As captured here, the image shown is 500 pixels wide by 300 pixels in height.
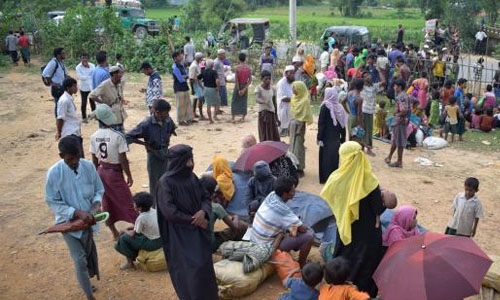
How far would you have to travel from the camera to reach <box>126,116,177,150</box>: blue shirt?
234 inches

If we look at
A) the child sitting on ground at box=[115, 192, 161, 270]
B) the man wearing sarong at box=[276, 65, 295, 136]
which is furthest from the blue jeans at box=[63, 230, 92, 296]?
the man wearing sarong at box=[276, 65, 295, 136]

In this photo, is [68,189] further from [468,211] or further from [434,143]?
[434,143]

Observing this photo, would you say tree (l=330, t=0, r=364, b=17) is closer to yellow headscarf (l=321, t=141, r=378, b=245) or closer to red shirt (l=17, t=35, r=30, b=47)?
red shirt (l=17, t=35, r=30, b=47)

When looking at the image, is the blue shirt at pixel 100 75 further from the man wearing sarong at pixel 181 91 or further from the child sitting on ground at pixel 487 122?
the child sitting on ground at pixel 487 122

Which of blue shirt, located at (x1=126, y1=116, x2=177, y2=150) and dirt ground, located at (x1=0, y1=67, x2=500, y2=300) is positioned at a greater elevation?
blue shirt, located at (x1=126, y1=116, x2=177, y2=150)

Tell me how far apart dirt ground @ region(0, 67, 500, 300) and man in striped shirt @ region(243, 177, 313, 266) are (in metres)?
0.42

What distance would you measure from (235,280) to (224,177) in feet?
5.87

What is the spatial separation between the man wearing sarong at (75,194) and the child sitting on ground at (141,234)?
1.96ft

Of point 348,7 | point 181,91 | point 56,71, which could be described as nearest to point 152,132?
point 56,71

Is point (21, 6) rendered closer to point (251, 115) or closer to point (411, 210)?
point (251, 115)

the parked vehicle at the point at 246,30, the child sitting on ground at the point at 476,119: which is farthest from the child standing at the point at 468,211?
the parked vehicle at the point at 246,30

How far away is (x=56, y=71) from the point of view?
909 cm

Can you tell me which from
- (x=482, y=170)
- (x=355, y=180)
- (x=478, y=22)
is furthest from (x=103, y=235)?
(x=478, y=22)

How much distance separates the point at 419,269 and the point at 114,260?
→ 3.24 meters
